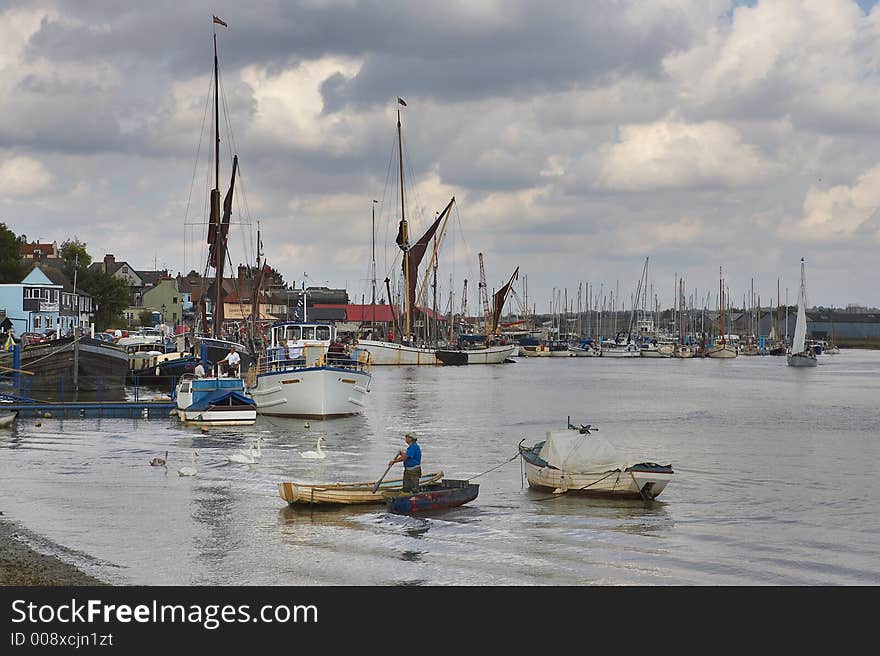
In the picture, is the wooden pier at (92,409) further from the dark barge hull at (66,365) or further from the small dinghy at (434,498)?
the small dinghy at (434,498)

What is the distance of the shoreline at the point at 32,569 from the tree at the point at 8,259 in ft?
334

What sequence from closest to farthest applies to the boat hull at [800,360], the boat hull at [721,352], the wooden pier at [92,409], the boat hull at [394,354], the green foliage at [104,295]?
the wooden pier at [92,409], the green foliage at [104,295], the boat hull at [394,354], the boat hull at [800,360], the boat hull at [721,352]

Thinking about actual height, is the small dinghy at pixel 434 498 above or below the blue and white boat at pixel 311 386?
below

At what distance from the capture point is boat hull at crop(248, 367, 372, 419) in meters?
55.1

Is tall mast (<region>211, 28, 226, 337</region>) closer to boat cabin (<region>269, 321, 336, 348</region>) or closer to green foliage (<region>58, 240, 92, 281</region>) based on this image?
boat cabin (<region>269, 321, 336, 348</region>)

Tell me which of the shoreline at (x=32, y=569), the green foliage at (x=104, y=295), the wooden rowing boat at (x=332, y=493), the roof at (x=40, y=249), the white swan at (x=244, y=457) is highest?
the roof at (x=40, y=249)

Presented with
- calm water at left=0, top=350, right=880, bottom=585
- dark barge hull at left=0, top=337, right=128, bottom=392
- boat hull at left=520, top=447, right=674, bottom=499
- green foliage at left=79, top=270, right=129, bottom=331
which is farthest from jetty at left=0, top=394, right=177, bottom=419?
green foliage at left=79, top=270, right=129, bottom=331

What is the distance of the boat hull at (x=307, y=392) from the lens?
181 feet

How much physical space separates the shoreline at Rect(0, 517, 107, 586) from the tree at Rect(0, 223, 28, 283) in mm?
101924

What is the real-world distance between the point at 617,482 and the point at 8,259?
341ft

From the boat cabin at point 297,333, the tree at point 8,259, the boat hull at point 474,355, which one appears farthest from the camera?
the boat hull at point 474,355

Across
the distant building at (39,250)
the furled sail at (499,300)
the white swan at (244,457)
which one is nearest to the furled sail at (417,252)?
the furled sail at (499,300)

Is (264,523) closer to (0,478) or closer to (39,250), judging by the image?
(0,478)
